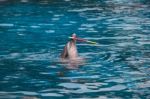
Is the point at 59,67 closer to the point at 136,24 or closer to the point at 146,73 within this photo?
the point at 146,73

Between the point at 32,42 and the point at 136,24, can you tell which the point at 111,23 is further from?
the point at 32,42

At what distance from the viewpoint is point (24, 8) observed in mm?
40594

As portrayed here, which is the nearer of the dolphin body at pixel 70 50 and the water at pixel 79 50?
the water at pixel 79 50

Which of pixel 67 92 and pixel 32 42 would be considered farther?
pixel 32 42

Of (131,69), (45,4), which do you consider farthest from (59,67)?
(45,4)

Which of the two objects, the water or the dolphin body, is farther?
the dolphin body

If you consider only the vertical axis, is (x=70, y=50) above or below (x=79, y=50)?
above

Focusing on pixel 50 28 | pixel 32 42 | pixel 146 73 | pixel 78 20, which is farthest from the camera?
pixel 78 20

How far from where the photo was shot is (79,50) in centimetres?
2395

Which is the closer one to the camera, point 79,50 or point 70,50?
point 70,50

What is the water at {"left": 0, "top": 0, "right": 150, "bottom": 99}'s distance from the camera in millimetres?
17000

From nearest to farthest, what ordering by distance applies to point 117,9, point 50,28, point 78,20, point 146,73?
point 146,73 → point 50,28 → point 78,20 → point 117,9

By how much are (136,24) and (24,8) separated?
1221 centimetres

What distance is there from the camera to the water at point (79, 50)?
55.8 feet
